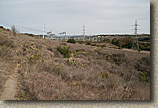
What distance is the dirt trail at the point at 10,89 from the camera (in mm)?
2620

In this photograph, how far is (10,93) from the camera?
2.73 m

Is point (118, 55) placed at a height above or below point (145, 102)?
above

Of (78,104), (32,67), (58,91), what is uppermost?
(32,67)

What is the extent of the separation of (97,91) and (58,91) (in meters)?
0.87

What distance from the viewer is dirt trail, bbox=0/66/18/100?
2.62 m

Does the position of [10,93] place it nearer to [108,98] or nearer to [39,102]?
[39,102]

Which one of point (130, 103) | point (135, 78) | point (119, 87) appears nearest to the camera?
point (130, 103)

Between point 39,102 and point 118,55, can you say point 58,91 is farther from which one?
point 118,55

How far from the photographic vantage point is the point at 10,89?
286 centimetres

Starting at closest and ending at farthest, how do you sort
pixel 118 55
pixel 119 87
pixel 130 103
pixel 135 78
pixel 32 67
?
pixel 130 103
pixel 119 87
pixel 135 78
pixel 32 67
pixel 118 55

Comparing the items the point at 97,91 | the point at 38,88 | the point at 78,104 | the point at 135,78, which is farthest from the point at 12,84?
the point at 135,78

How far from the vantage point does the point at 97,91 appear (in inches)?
114

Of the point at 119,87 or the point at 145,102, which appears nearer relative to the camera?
the point at 145,102

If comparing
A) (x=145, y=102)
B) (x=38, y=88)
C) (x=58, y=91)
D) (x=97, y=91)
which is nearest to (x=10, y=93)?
(x=38, y=88)
